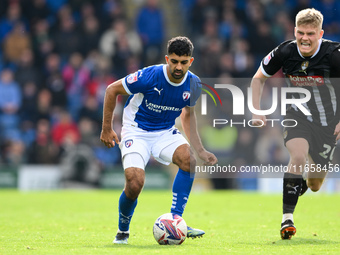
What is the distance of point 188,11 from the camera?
21219 mm

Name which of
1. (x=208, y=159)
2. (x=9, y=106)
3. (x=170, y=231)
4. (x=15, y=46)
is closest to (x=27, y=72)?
(x=9, y=106)

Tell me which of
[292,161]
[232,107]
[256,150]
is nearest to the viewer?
A: [292,161]

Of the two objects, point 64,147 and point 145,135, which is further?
point 64,147

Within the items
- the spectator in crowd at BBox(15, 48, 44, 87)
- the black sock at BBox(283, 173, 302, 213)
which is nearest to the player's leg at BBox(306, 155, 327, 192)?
the black sock at BBox(283, 173, 302, 213)

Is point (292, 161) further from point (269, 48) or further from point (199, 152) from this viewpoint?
point (269, 48)

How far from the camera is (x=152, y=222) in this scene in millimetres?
9727

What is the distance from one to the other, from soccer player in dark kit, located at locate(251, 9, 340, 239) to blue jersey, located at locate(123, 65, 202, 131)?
2.80 feet

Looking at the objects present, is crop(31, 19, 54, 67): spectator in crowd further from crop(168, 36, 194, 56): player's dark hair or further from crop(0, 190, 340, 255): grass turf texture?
crop(168, 36, 194, 56): player's dark hair

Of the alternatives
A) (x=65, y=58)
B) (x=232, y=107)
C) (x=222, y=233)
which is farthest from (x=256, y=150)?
(x=65, y=58)

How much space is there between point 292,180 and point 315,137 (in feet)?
2.21

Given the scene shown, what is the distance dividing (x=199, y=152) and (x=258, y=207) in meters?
5.14

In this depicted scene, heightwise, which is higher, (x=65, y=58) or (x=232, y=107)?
(x=65, y=58)

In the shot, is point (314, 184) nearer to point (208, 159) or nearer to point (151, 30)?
point (208, 159)

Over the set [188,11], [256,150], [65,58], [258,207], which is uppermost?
[188,11]
